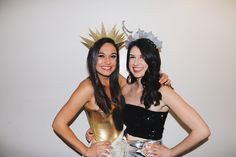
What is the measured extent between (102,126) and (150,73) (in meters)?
0.40

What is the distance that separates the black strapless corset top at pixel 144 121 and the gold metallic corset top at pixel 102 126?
113 millimetres

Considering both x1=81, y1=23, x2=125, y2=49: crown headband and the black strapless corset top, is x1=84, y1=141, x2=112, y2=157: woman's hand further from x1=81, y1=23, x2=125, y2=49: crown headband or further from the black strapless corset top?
x1=81, y1=23, x2=125, y2=49: crown headband

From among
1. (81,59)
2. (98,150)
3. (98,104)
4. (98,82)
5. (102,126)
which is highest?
(81,59)

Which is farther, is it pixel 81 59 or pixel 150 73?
pixel 81 59

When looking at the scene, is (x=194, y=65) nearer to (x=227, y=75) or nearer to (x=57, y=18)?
(x=227, y=75)

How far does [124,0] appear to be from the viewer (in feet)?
5.21

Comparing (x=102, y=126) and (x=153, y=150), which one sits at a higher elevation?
(x=102, y=126)

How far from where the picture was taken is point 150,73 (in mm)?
1417

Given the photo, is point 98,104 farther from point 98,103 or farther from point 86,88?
point 86,88

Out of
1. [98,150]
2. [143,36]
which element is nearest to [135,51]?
[143,36]

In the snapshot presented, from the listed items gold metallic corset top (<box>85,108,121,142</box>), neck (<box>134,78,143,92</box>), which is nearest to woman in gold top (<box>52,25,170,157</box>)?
gold metallic corset top (<box>85,108,121,142</box>)

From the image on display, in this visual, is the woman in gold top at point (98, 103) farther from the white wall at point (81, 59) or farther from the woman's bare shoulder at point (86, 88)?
the white wall at point (81, 59)

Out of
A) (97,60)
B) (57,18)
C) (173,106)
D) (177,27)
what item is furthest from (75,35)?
(173,106)

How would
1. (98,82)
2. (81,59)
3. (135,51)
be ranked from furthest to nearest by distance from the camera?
(81,59) → (98,82) → (135,51)
